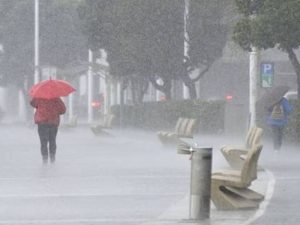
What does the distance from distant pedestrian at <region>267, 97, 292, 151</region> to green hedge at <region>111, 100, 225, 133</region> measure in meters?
12.6

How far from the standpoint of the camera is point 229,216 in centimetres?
1404

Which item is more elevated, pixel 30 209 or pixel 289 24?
pixel 289 24

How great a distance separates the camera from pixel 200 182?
1343 centimetres

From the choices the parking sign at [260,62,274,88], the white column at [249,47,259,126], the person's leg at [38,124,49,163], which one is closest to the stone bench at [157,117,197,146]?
the white column at [249,47,259,126]

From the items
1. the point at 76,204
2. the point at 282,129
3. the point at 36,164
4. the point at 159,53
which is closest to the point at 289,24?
the point at 282,129

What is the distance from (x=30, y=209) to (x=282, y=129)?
14320mm

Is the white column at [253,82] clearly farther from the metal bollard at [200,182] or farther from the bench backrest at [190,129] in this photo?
the metal bollard at [200,182]

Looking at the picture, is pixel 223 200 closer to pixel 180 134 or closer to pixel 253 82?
pixel 180 134

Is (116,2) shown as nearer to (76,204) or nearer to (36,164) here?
(36,164)

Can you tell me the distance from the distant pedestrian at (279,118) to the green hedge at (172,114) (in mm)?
12593

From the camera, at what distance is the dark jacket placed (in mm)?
24531

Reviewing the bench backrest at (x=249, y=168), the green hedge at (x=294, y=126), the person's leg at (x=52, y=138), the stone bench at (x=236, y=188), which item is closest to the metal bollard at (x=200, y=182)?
the stone bench at (x=236, y=188)

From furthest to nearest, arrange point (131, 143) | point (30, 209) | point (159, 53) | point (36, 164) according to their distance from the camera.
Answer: point (159, 53)
point (131, 143)
point (36, 164)
point (30, 209)

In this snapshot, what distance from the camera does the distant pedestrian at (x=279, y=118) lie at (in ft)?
91.5
